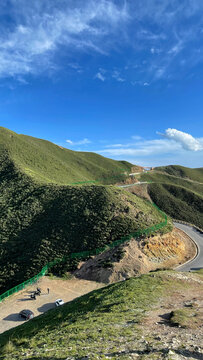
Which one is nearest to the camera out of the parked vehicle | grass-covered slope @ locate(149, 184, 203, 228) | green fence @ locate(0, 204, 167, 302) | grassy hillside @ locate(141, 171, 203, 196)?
the parked vehicle

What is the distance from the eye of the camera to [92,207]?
4522cm

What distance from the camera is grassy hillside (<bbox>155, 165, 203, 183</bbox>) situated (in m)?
147

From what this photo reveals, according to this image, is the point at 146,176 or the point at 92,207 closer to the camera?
the point at 92,207

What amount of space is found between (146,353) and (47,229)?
118 ft

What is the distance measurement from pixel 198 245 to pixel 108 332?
43511mm

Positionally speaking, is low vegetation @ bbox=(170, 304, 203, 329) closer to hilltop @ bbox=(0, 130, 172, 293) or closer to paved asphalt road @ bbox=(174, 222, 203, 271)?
paved asphalt road @ bbox=(174, 222, 203, 271)

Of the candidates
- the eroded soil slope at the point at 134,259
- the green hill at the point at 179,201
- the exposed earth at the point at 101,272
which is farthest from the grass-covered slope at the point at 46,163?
the exposed earth at the point at 101,272

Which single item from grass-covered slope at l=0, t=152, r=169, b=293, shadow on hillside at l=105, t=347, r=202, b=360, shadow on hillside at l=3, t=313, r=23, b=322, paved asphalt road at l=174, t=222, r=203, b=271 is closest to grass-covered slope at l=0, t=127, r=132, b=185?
grass-covered slope at l=0, t=152, r=169, b=293

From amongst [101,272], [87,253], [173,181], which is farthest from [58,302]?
[173,181]

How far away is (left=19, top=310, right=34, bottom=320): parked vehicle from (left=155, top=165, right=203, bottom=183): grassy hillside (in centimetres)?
14060

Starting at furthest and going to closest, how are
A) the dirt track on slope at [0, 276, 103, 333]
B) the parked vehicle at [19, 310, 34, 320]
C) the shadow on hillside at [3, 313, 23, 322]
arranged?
the dirt track on slope at [0, 276, 103, 333], the shadow on hillside at [3, 313, 23, 322], the parked vehicle at [19, 310, 34, 320]

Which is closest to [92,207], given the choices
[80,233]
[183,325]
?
[80,233]

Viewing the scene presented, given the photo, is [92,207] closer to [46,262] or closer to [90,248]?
[90,248]

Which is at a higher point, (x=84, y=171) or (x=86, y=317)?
(x=84, y=171)
